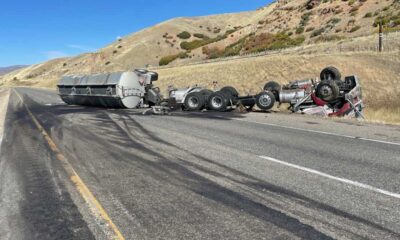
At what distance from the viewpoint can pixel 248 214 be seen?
5574mm

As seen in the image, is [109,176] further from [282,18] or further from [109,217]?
[282,18]

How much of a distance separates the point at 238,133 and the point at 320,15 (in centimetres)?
5878

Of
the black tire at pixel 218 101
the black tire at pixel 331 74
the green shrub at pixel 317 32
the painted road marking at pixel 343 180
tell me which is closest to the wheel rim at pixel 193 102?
the black tire at pixel 218 101

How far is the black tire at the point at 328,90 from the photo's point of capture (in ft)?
54.9

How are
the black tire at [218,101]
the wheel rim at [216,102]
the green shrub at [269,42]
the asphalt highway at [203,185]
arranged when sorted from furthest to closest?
the green shrub at [269,42] → the wheel rim at [216,102] → the black tire at [218,101] → the asphalt highway at [203,185]

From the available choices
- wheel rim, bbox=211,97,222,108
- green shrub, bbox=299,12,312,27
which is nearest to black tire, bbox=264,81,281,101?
wheel rim, bbox=211,97,222,108

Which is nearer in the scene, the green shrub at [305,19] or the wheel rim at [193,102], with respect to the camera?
the wheel rim at [193,102]

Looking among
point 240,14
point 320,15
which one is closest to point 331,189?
point 320,15

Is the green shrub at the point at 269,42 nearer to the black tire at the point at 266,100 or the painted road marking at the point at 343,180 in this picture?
the black tire at the point at 266,100

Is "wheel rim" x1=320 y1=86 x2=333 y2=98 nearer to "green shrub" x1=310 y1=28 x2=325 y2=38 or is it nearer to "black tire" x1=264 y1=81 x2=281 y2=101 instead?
"black tire" x1=264 y1=81 x2=281 y2=101

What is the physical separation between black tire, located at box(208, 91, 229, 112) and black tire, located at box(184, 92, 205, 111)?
1.49 feet

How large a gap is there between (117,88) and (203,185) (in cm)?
1581

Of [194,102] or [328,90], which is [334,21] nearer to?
[194,102]

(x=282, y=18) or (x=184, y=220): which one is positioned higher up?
(x=282, y=18)
